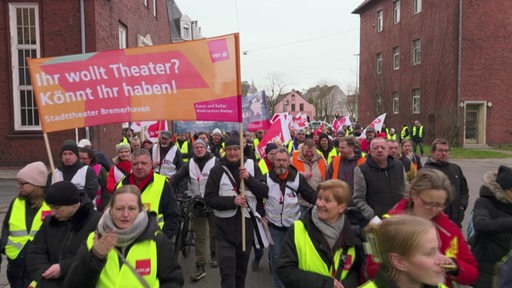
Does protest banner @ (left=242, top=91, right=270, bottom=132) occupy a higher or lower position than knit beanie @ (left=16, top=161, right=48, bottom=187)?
higher

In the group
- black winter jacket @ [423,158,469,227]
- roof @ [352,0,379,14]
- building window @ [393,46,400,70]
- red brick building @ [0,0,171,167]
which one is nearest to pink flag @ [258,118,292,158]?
black winter jacket @ [423,158,469,227]

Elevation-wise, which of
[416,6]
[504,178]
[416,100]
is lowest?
[504,178]

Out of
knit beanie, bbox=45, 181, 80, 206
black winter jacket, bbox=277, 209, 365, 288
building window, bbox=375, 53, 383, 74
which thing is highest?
building window, bbox=375, 53, 383, 74

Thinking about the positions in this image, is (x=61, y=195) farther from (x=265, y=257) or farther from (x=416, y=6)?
(x=416, y=6)

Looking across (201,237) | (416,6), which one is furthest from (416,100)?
(201,237)

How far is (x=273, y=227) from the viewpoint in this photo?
4852 mm

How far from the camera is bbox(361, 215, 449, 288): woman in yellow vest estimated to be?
1.84 metres

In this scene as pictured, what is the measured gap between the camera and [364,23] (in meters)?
39.4

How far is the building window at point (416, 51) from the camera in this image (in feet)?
101

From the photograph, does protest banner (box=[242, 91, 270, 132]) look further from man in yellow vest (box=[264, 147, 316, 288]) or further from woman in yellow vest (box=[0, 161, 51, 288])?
woman in yellow vest (box=[0, 161, 51, 288])

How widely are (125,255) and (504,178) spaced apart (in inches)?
115

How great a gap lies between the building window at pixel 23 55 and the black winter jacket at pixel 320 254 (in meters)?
16.0

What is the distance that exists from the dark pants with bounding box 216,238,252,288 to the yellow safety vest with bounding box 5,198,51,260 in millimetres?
1866

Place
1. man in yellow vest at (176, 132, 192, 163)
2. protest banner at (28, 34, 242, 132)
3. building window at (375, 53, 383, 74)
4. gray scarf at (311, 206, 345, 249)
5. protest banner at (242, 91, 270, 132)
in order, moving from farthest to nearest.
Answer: building window at (375, 53, 383, 74) < protest banner at (242, 91, 270, 132) < man in yellow vest at (176, 132, 192, 163) < protest banner at (28, 34, 242, 132) < gray scarf at (311, 206, 345, 249)
